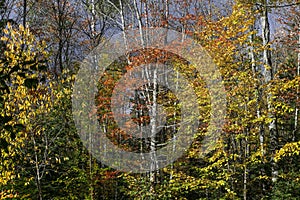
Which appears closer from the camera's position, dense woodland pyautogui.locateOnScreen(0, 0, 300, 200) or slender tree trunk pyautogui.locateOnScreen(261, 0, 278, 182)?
dense woodland pyautogui.locateOnScreen(0, 0, 300, 200)

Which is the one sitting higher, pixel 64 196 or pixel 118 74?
pixel 118 74

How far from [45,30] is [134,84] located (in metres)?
5.99

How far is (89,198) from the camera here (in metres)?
7.20

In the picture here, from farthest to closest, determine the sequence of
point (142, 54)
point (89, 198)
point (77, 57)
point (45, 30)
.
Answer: point (77, 57) → point (45, 30) → point (142, 54) → point (89, 198)

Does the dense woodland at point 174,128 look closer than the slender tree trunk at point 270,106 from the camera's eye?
Yes

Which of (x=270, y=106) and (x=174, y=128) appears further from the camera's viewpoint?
(x=174, y=128)

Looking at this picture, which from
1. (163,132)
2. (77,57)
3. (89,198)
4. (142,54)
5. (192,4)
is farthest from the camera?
(77,57)

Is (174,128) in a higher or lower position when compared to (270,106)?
lower

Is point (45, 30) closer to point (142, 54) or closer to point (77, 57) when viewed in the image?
point (77, 57)

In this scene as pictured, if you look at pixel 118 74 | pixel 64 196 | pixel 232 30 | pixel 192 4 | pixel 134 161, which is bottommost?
pixel 64 196

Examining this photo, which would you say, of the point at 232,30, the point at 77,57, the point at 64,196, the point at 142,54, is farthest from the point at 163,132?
the point at 77,57

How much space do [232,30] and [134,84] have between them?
3.47 m

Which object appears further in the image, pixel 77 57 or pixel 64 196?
pixel 77 57

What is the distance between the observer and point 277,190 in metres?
6.50
